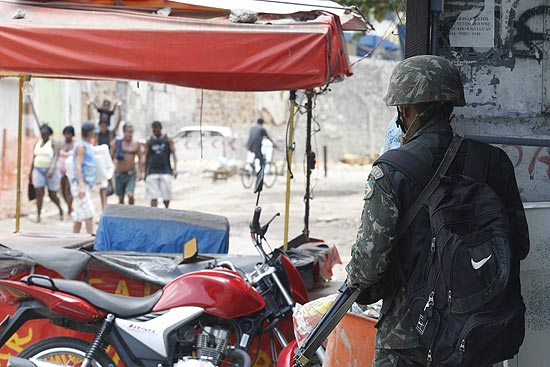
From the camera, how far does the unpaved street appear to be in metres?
14.4

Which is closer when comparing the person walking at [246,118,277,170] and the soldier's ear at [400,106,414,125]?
the soldier's ear at [400,106,414,125]

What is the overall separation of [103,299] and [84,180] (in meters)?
8.24

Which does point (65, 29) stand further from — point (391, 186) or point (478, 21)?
point (391, 186)

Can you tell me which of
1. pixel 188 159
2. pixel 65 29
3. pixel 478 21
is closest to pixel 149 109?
pixel 188 159

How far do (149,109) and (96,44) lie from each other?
982 inches

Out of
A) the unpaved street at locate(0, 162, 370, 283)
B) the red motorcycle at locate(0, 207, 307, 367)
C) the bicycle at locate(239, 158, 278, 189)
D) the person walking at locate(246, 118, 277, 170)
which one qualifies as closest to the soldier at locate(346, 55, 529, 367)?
the red motorcycle at locate(0, 207, 307, 367)

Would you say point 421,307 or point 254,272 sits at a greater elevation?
point 421,307

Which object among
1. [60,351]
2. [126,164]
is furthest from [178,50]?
[126,164]

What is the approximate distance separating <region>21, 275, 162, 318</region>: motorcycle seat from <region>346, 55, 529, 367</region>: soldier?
6.55 ft

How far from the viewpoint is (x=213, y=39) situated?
5.36 m

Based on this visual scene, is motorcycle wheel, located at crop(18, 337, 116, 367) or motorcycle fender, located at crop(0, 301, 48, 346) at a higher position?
motorcycle fender, located at crop(0, 301, 48, 346)

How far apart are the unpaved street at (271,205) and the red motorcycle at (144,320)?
15.0 ft

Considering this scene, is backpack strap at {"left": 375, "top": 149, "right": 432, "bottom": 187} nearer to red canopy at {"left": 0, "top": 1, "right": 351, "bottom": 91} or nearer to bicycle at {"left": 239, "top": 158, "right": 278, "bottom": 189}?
red canopy at {"left": 0, "top": 1, "right": 351, "bottom": 91}

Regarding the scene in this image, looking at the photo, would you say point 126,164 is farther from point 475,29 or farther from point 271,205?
point 475,29
